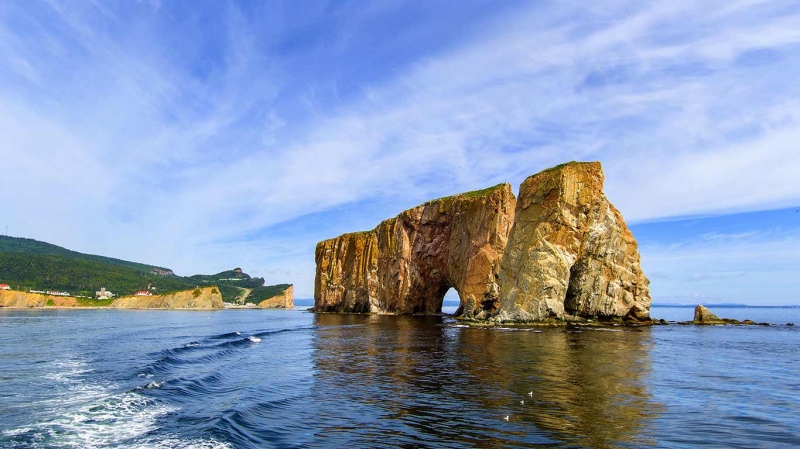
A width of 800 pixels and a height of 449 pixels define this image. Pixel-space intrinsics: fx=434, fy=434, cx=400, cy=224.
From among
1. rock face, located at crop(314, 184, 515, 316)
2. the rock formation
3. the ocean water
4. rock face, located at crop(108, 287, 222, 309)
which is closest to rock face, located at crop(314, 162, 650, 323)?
rock face, located at crop(314, 184, 515, 316)

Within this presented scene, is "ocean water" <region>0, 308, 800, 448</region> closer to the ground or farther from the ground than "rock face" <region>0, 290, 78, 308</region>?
farther from the ground

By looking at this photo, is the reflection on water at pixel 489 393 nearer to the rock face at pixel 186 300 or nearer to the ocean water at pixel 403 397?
the ocean water at pixel 403 397

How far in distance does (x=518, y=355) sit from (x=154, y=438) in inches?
979

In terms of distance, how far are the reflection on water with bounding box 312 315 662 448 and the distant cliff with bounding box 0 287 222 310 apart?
164258 millimetres

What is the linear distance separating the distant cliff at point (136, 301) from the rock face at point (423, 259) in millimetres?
74462

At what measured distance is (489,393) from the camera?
20.2 metres

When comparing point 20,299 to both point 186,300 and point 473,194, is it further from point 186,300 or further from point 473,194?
point 473,194

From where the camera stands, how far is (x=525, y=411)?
1700cm

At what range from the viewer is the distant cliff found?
152 meters

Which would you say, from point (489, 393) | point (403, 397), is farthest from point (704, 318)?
point (403, 397)

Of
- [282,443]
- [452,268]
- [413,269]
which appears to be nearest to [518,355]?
[282,443]

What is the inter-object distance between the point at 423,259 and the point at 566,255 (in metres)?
44.0

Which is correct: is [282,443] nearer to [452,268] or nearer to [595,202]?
[595,202]

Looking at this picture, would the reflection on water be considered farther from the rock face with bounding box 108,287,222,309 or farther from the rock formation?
the rock face with bounding box 108,287,222,309
